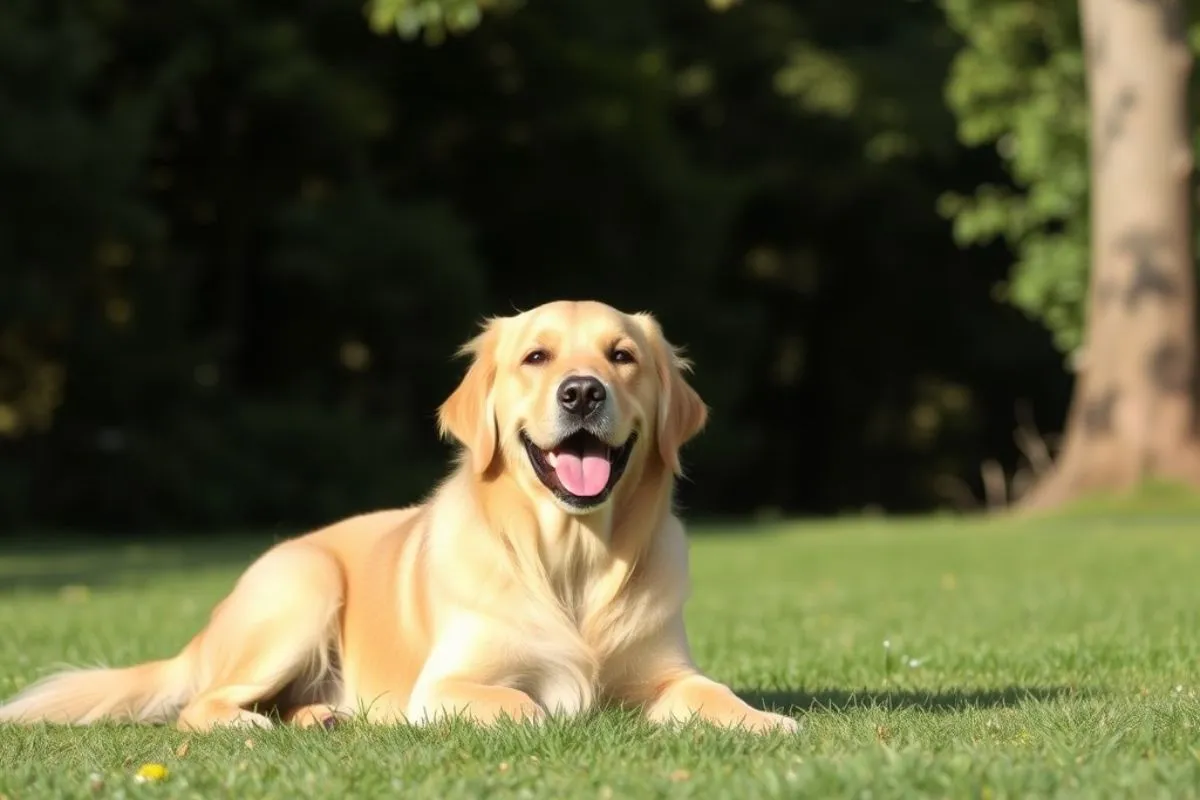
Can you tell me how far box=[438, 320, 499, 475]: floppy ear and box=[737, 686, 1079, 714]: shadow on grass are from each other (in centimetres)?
136

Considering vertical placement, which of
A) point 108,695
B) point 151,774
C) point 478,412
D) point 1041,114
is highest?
point 1041,114

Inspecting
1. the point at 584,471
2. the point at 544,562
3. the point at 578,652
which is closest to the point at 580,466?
the point at 584,471

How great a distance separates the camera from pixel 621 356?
6.49 m

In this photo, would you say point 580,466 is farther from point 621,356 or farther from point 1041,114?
point 1041,114

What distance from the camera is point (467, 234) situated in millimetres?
34062

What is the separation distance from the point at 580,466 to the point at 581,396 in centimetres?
25

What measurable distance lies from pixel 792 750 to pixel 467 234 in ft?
96.0

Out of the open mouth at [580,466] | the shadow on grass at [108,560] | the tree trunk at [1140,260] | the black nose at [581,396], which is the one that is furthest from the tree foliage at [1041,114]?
the black nose at [581,396]

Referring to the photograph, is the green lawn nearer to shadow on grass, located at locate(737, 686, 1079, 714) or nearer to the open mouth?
shadow on grass, located at locate(737, 686, 1079, 714)

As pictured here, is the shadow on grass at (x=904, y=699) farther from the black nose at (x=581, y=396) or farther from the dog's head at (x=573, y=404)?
the black nose at (x=581, y=396)

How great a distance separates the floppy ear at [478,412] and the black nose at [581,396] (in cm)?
37

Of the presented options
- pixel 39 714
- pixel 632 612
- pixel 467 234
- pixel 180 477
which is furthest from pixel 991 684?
pixel 467 234

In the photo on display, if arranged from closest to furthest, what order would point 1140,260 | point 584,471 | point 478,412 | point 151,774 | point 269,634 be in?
1. point 151,774
2. point 584,471
3. point 478,412
4. point 269,634
5. point 1140,260

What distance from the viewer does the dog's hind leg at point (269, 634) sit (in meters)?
6.93
